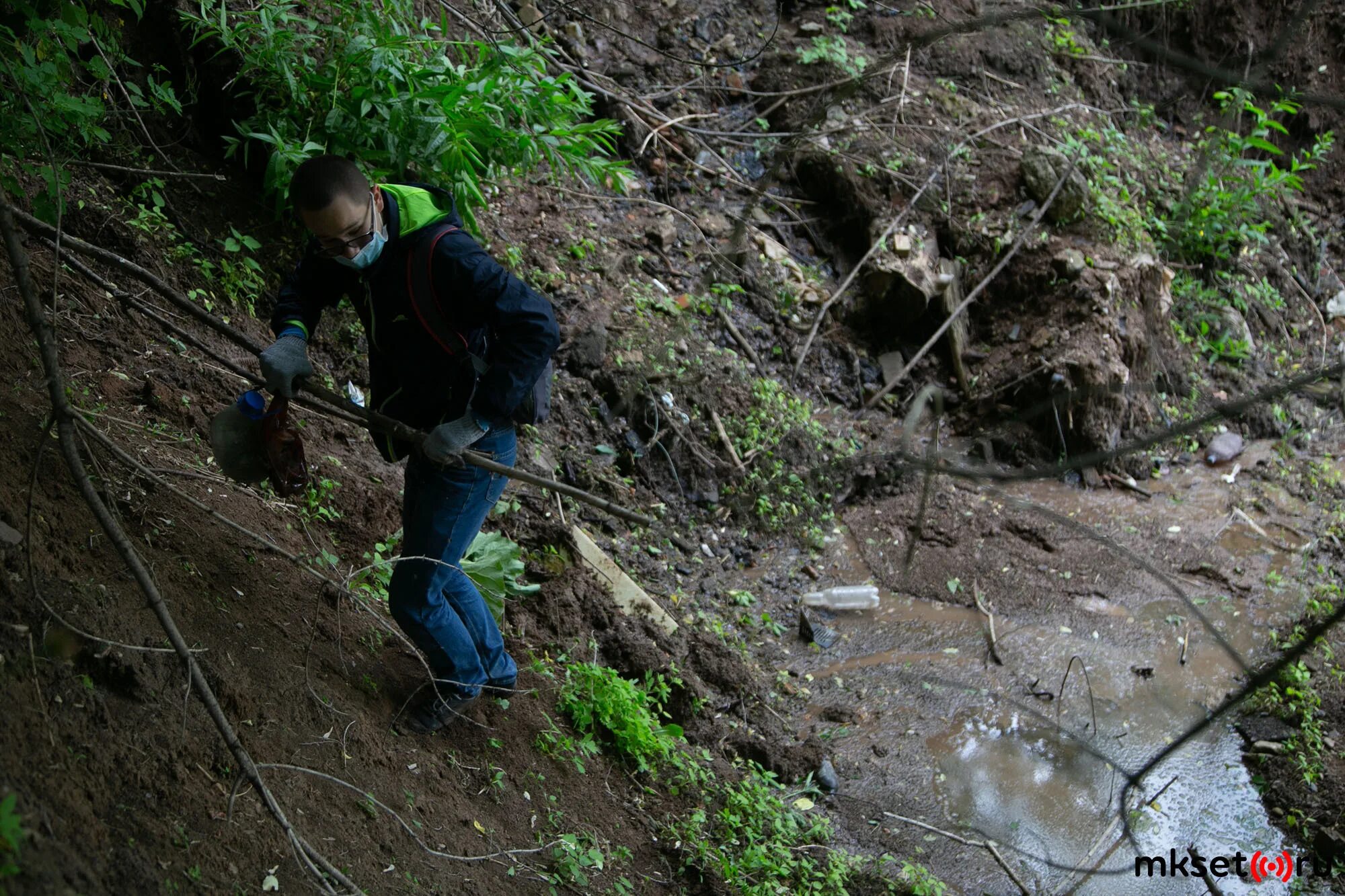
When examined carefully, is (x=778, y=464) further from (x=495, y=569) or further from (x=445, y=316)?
(x=445, y=316)

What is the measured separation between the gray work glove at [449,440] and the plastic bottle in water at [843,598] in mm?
3093

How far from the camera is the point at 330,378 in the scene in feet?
14.3

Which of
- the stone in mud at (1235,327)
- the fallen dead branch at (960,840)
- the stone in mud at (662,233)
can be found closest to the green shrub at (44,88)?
the stone in mud at (662,233)

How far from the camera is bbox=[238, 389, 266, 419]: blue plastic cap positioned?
9.05 feet

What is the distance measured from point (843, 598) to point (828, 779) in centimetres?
142

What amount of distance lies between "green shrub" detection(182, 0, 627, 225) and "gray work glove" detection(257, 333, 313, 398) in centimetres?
152

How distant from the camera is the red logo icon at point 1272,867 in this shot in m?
3.95

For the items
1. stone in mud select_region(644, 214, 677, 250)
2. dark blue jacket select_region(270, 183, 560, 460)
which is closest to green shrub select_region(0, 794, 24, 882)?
dark blue jacket select_region(270, 183, 560, 460)

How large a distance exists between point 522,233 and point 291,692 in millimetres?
3706

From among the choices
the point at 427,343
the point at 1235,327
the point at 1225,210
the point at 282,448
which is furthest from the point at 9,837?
the point at 1225,210

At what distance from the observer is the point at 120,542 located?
223 cm

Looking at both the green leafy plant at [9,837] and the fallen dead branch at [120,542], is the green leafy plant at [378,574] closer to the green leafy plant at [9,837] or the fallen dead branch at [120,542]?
the fallen dead branch at [120,542]

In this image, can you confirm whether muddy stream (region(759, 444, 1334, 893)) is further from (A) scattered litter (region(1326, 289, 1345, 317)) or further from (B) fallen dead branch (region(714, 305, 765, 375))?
(A) scattered litter (region(1326, 289, 1345, 317))

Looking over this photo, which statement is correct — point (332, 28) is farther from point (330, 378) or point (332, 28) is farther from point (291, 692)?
point (291, 692)
